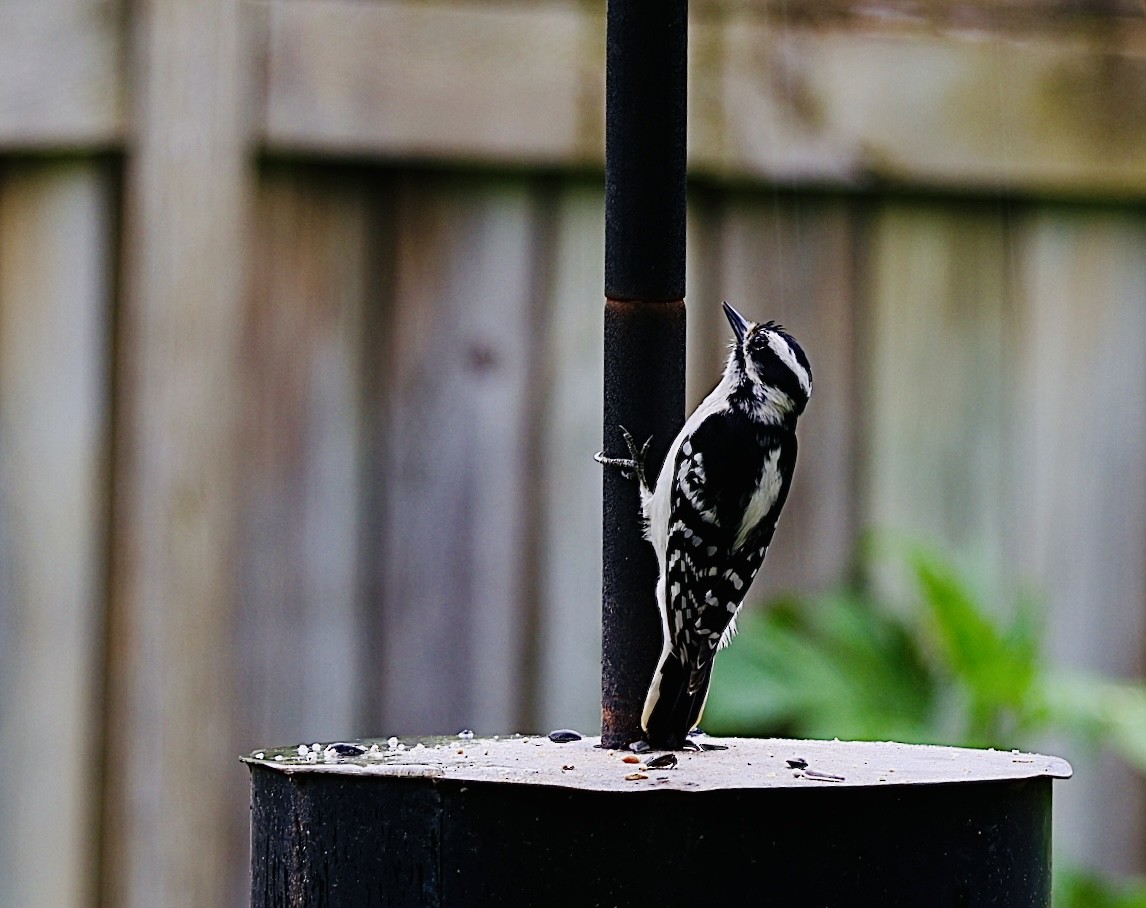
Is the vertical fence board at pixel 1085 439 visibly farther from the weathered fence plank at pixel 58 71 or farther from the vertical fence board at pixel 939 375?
the weathered fence plank at pixel 58 71

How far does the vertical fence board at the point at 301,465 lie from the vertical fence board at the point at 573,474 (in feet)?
1.36

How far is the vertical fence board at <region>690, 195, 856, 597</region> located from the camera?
4324 mm

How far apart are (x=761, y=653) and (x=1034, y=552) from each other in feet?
2.24

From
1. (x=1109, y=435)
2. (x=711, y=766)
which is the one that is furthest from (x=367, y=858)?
(x=1109, y=435)

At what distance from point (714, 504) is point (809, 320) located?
1.05m

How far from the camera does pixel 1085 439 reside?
4484 millimetres

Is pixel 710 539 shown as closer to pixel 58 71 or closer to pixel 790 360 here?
pixel 790 360

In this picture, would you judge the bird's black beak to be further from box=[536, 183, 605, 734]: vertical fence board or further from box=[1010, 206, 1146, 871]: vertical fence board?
box=[1010, 206, 1146, 871]: vertical fence board

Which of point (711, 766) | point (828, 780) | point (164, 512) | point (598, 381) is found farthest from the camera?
point (598, 381)

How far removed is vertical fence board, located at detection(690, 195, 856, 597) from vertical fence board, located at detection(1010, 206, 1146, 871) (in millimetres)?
423

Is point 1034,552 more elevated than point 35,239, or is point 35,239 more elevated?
point 35,239

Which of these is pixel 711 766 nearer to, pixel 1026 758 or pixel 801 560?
pixel 1026 758

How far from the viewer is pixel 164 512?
13.0 feet

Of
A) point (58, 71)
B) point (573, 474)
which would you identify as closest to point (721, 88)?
point (573, 474)
